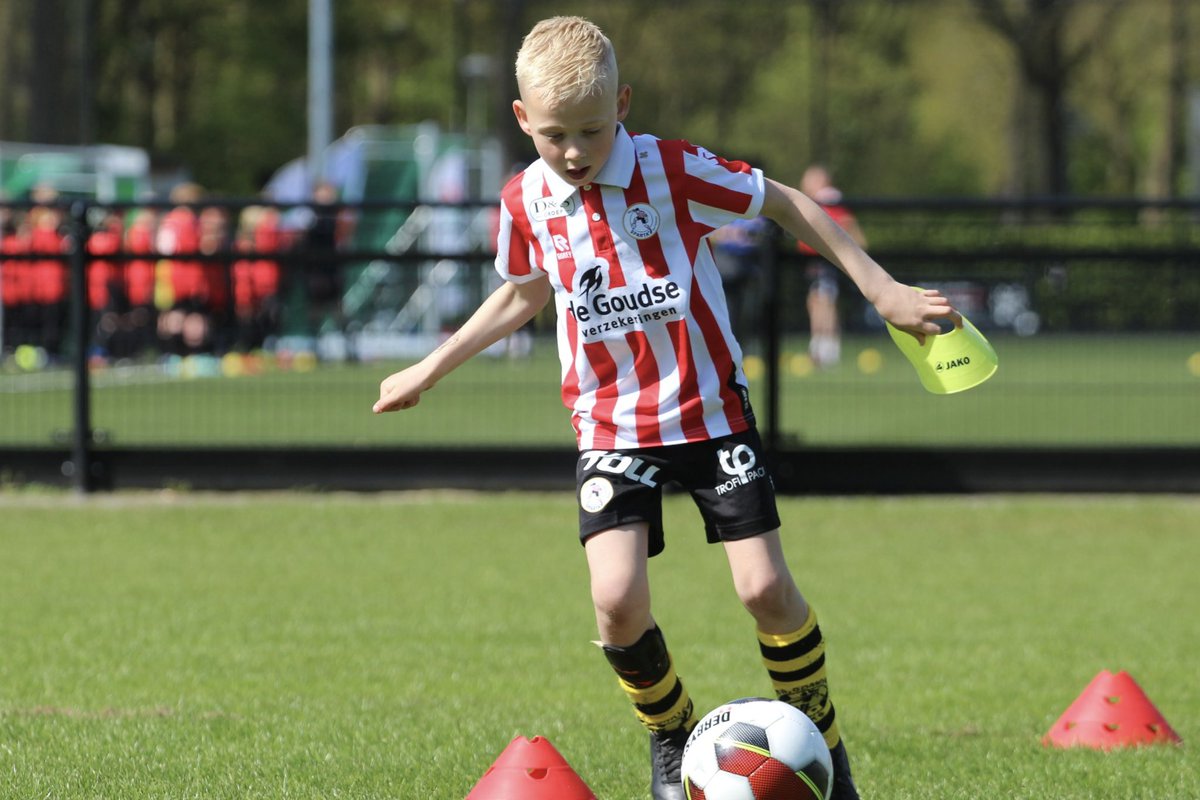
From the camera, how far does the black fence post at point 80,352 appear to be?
1096 centimetres

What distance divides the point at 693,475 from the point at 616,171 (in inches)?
31.0

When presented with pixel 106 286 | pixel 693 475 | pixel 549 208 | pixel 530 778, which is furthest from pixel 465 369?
pixel 530 778

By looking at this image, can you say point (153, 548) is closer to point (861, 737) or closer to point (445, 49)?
point (861, 737)

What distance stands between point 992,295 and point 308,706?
733cm

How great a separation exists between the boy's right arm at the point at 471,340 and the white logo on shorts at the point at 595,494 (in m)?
0.49

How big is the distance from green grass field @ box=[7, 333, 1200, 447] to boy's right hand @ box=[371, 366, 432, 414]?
7.24 meters

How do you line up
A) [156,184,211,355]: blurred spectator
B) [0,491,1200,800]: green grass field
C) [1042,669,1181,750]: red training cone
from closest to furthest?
[0,491,1200,800]: green grass field < [1042,669,1181,750]: red training cone < [156,184,211,355]: blurred spectator

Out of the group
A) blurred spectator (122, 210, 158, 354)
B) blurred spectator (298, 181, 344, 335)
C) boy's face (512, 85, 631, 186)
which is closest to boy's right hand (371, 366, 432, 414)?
boy's face (512, 85, 631, 186)

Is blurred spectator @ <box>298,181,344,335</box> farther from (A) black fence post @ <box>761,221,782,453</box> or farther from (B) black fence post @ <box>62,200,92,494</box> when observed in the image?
(A) black fence post @ <box>761,221,782,453</box>

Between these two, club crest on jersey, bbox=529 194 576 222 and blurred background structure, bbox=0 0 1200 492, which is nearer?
club crest on jersey, bbox=529 194 576 222

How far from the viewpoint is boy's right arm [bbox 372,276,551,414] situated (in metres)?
4.71

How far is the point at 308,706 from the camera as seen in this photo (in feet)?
18.9

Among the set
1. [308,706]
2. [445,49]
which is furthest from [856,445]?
[445,49]

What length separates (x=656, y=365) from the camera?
4.56 meters
